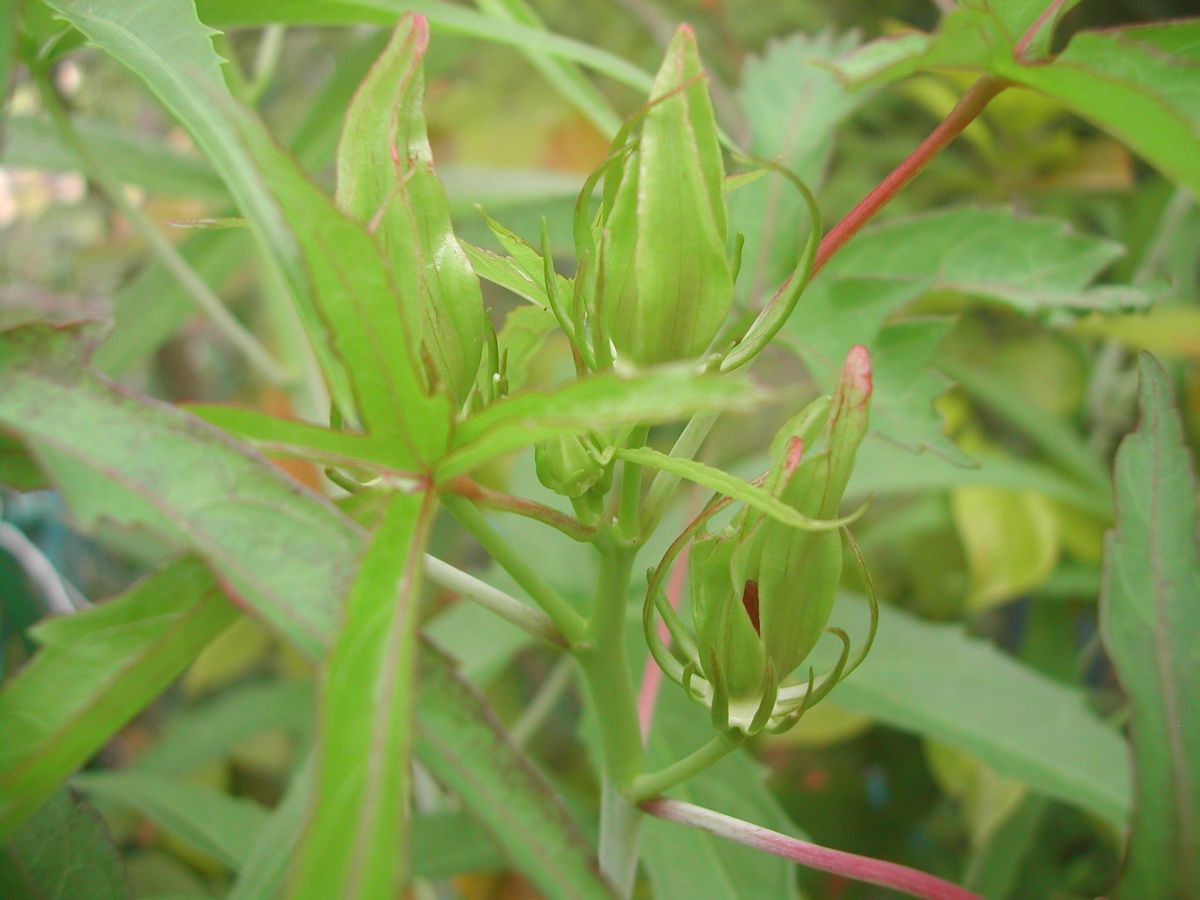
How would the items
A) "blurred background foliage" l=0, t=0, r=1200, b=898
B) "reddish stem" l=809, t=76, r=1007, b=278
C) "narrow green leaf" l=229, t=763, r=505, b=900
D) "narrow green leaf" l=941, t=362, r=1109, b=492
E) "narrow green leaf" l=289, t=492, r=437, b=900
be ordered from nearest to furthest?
"narrow green leaf" l=289, t=492, r=437, b=900, "reddish stem" l=809, t=76, r=1007, b=278, "narrow green leaf" l=229, t=763, r=505, b=900, "blurred background foliage" l=0, t=0, r=1200, b=898, "narrow green leaf" l=941, t=362, r=1109, b=492

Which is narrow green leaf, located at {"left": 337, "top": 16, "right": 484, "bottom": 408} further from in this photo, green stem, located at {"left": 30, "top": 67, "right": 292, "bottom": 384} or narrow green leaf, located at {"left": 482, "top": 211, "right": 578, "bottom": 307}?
green stem, located at {"left": 30, "top": 67, "right": 292, "bottom": 384}

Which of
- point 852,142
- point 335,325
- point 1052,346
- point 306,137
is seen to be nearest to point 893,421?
point 335,325

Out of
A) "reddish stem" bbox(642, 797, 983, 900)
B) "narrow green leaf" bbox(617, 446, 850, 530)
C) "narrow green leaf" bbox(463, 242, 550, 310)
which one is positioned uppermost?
"narrow green leaf" bbox(463, 242, 550, 310)

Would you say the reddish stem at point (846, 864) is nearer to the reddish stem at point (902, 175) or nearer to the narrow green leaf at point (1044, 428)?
the reddish stem at point (902, 175)

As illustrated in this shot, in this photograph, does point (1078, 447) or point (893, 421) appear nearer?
point (893, 421)

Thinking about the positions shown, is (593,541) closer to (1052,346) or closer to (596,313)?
(596,313)

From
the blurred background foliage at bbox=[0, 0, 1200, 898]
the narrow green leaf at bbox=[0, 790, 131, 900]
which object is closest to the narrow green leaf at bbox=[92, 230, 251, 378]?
the blurred background foliage at bbox=[0, 0, 1200, 898]

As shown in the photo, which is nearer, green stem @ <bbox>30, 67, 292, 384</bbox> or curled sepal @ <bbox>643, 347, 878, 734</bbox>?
curled sepal @ <bbox>643, 347, 878, 734</bbox>
